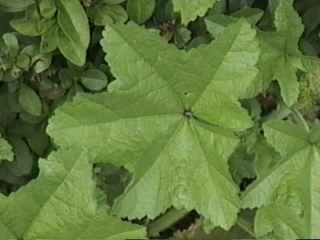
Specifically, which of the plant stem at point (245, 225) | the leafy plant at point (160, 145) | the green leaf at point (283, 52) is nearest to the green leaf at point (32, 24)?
the leafy plant at point (160, 145)

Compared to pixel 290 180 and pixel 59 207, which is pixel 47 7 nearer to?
pixel 59 207

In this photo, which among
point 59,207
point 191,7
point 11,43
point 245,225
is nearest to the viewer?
point 59,207

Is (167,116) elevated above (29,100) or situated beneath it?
elevated above

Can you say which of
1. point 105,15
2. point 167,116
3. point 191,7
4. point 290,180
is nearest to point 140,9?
point 105,15

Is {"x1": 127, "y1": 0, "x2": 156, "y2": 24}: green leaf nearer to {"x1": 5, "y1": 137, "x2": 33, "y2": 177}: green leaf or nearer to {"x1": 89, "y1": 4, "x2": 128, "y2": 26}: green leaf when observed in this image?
{"x1": 89, "y1": 4, "x2": 128, "y2": 26}: green leaf

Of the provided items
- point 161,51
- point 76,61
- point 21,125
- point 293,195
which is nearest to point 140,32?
point 161,51

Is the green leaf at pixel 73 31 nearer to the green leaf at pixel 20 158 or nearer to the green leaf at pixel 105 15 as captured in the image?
the green leaf at pixel 105 15

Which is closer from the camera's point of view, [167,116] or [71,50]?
[167,116]

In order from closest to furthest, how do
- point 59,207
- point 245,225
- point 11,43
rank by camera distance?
1. point 59,207
2. point 11,43
3. point 245,225

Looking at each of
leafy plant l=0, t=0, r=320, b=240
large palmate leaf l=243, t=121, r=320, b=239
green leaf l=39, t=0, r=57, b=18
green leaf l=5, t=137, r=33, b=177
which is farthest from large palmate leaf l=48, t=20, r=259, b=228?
green leaf l=5, t=137, r=33, b=177
